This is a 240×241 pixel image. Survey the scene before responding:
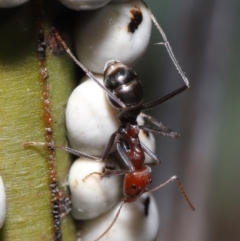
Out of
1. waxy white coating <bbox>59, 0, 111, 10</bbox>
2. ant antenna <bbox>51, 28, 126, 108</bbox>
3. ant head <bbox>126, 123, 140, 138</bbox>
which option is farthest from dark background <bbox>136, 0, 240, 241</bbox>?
waxy white coating <bbox>59, 0, 111, 10</bbox>

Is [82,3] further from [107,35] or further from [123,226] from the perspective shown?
[123,226]

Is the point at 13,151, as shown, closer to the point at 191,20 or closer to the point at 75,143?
the point at 75,143

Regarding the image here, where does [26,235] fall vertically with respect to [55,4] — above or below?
below

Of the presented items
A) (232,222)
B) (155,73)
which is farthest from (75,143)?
(232,222)

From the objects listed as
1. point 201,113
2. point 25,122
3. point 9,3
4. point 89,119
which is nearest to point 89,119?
point 89,119

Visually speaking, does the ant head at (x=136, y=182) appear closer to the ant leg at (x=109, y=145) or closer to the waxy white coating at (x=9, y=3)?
the ant leg at (x=109, y=145)

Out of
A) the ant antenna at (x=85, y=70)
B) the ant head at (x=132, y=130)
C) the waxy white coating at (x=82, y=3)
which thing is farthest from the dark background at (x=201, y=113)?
the waxy white coating at (x=82, y=3)

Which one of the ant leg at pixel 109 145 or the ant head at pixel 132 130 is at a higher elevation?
the ant leg at pixel 109 145
